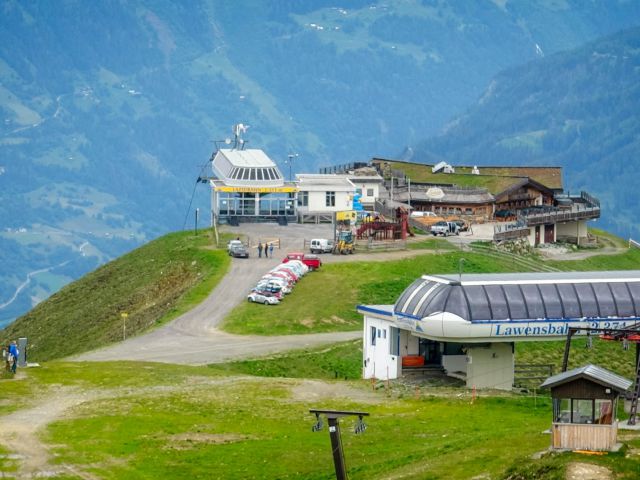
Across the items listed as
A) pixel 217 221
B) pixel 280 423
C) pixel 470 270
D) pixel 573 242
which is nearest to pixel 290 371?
pixel 280 423

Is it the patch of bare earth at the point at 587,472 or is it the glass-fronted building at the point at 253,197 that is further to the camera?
the glass-fronted building at the point at 253,197

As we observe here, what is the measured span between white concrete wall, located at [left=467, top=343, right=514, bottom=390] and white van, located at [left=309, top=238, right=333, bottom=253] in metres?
52.5

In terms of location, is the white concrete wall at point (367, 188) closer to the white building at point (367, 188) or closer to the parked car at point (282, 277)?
the white building at point (367, 188)

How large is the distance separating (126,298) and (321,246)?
15.6 meters

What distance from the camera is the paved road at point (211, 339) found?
10694 cm

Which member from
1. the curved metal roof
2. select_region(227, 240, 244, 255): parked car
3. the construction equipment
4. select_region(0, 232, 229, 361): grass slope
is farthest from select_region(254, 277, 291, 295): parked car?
the curved metal roof

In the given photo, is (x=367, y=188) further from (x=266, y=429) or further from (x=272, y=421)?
(x=266, y=429)

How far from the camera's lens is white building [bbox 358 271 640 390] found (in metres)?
92.2

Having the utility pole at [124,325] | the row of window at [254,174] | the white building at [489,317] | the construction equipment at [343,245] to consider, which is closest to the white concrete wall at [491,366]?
the white building at [489,317]

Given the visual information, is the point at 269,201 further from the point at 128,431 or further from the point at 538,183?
the point at 128,431

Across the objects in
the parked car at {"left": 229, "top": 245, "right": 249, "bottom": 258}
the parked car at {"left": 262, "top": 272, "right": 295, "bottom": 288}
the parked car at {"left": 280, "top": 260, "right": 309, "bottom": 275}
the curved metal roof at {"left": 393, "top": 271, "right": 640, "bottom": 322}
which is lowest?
the curved metal roof at {"left": 393, "top": 271, "right": 640, "bottom": 322}

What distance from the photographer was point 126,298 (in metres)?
142

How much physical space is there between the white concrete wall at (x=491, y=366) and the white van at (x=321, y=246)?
172ft

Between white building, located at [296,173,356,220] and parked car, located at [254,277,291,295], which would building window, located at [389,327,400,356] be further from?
white building, located at [296,173,356,220]
